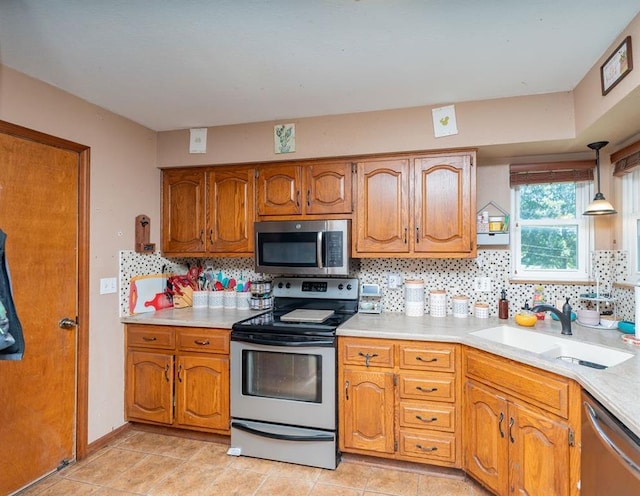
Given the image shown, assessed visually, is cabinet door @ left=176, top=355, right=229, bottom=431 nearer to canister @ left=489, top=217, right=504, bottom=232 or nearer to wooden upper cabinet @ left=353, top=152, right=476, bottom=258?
wooden upper cabinet @ left=353, top=152, right=476, bottom=258

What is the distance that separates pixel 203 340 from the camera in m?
2.46

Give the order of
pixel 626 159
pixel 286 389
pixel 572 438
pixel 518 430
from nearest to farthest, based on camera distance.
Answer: pixel 572 438, pixel 518 430, pixel 626 159, pixel 286 389

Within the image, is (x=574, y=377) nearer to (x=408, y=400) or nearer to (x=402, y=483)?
(x=408, y=400)

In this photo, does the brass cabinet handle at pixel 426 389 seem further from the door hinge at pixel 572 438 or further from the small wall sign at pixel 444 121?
the small wall sign at pixel 444 121

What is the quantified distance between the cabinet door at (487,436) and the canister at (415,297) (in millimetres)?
675

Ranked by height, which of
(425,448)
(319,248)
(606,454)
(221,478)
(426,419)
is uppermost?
(319,248)

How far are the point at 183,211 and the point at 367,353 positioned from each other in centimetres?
183

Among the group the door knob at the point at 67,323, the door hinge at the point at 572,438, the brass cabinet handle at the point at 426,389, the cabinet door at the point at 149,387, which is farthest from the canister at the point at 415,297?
the door knob at the point at 67,323

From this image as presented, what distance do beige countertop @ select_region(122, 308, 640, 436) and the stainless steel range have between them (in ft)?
0.58

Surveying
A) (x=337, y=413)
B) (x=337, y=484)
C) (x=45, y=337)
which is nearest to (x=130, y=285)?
(x=45, y=337)

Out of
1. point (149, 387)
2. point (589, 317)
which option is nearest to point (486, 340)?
point (589, 317)

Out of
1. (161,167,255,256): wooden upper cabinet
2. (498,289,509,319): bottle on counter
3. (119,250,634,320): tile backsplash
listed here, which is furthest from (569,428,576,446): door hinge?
(161,167,255,256): wooden upper cabinet

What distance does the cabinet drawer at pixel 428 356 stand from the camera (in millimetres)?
2072

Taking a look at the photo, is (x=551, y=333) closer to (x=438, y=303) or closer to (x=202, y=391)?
(x=438, y=303)
